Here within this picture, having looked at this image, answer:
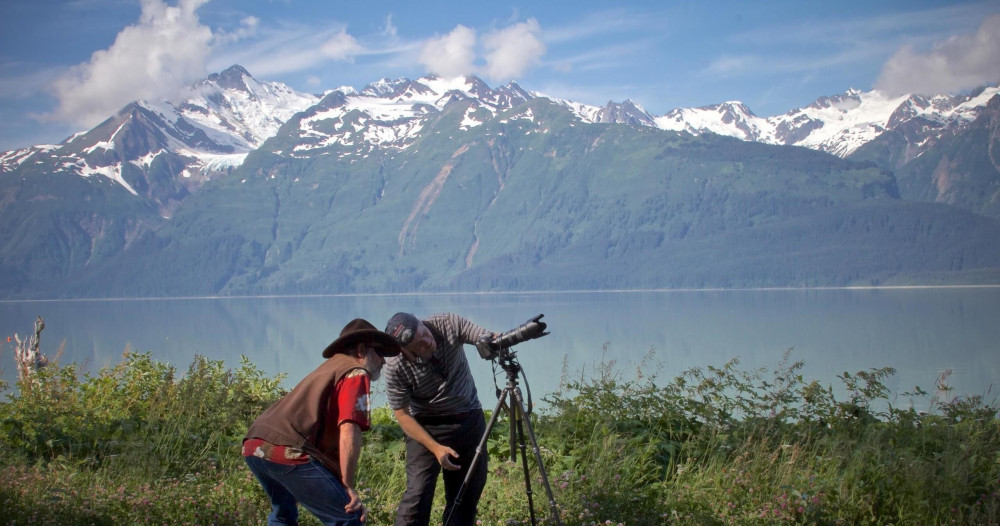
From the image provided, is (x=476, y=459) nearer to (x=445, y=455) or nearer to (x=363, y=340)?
(x=445, y=455)

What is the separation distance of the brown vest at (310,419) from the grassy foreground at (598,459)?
157cm

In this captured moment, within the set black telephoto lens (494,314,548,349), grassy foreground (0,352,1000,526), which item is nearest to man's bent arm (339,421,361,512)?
black telephoto lens (494,314,548,349)

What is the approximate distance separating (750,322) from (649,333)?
15086 mm

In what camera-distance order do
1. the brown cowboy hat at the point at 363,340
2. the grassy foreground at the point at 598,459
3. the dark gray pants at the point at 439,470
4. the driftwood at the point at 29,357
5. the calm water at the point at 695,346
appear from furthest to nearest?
the calm water at the point at 695,346 → the driftwood at the point at 29,357 → the grassy foreground at the point at 598,459 → the dark gray pants at the point at 439,470 → the brown cowboy hat at the point at 363,340

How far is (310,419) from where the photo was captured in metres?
3.86

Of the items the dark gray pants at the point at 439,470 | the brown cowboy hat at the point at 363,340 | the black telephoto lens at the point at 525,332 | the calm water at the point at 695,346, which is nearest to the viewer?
the brown cowboy hat at the point at 363,340

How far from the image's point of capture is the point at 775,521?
16.9 feet

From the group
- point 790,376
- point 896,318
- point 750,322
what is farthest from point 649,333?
point 790,376

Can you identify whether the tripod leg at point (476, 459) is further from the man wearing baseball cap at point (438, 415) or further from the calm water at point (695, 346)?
the calm water at point (695, 346)

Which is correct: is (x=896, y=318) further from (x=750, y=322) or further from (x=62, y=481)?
(x=62, y=481)

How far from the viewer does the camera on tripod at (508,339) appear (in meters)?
4.29

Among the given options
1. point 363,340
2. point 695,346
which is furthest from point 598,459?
point 695,346

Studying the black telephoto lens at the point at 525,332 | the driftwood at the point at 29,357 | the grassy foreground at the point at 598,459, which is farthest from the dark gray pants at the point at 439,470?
the driftwood at the point at 29,357

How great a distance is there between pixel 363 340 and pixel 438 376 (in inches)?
24.7
